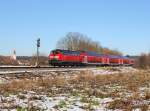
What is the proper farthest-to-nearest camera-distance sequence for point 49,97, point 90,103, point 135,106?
point 49,97 < point 90,103 < point 135,106

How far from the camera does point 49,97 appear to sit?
13.7 m

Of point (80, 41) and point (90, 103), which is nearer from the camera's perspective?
point (90, 103)

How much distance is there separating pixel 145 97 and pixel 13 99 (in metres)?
4.36

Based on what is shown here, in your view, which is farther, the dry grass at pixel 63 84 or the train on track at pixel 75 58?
the train on track at pixel 75 58

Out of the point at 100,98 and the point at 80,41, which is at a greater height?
the point at 80,41

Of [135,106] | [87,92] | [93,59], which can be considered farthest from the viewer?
[93,59]

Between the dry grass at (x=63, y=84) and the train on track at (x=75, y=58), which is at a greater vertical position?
the train on track at (x=75, y=58)

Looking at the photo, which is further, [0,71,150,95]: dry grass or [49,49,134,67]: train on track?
[49,49,134,67]: train on track

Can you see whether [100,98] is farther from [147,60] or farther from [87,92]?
[147,60]

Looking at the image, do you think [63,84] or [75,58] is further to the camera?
[75,58]

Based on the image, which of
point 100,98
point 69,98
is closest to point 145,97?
point 100,98

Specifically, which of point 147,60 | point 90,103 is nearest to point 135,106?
point 90,103

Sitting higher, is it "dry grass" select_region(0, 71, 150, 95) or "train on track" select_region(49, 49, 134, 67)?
"train on track" select_region(49, 49, 134, 67)

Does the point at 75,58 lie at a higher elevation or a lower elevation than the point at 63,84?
higher
